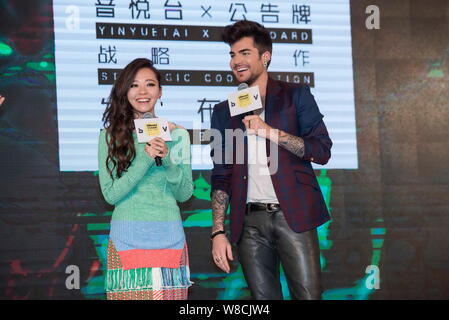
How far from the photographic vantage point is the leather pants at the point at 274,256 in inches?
123

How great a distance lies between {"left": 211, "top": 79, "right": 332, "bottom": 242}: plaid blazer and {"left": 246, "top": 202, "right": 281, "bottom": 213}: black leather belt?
0.03 meters

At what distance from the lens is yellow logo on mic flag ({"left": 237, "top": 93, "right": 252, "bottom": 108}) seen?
321 centimetres

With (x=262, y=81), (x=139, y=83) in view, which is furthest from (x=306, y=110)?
→ (x=139, y=83)

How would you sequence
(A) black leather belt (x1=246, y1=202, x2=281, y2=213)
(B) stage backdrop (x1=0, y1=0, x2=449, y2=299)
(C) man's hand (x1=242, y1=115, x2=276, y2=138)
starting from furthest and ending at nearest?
1. (B) stage backdrop (x1=0, y1=0, x2=449, y2=299)
2. (A) black leather belt (x1=246, y1=202, x2=281, y2=213)
3. (C) man's hand (x1=242, y1=115, x2=276, y2=138)

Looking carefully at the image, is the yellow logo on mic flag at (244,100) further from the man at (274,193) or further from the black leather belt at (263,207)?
the black leather belt at (263,207)

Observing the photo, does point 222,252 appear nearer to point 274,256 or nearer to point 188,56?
point 274,256

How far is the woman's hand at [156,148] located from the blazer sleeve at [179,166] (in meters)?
0.08

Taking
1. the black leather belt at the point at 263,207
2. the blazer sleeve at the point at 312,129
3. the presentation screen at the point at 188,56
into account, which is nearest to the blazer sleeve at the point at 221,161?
the black leather belt at the point at 263,207

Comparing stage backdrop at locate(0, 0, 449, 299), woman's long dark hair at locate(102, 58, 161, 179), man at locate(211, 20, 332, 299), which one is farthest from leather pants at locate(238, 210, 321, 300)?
stage backdrop at locate(0, 0, 449, 299)

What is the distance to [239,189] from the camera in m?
3.24

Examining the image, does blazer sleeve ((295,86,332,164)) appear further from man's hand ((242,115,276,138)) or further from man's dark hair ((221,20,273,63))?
man's dark hair ((221,20,273,63))
